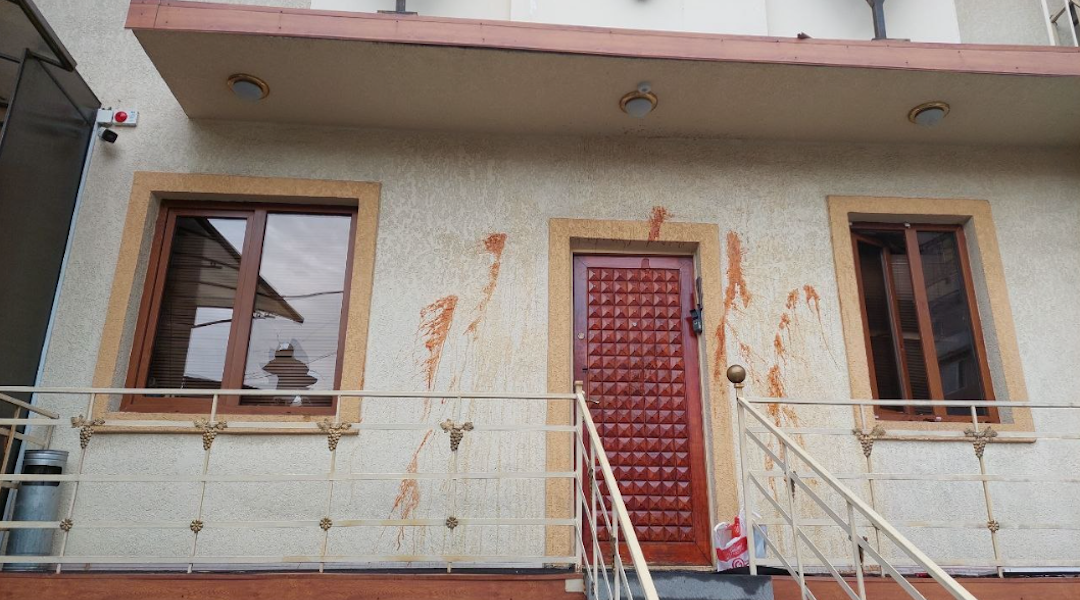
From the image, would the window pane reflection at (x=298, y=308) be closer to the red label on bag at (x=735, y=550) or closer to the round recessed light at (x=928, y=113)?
the red label on bag at (x=735, y=550)

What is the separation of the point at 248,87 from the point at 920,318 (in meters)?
4.69

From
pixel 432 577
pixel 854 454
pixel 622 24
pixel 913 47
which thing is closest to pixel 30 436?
pixel 432 577

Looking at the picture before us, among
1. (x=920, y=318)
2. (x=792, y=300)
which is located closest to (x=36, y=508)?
(x=792, y=300)

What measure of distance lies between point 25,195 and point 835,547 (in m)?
5.25

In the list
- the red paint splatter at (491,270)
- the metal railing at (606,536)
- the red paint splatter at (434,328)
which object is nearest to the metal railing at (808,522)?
the metal railing at (606,536)

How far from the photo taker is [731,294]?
5.14m

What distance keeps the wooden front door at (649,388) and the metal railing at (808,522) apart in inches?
16.7

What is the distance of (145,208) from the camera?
5066 millimetres

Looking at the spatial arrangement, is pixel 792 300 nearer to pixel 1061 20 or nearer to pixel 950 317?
pixel 950 317

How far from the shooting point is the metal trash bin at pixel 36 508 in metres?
4.15

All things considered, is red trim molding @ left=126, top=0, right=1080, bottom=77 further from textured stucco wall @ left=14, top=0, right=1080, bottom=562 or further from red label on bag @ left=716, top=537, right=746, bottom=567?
red label on bag @ left=716, top=537, right=746, bottom=567

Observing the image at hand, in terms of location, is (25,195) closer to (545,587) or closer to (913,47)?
(545,587)

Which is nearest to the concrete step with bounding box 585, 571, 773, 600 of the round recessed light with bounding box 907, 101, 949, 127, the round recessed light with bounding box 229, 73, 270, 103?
the round recessed light with bounding box 907, 101, 949, 127

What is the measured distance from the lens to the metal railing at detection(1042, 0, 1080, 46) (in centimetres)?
549
